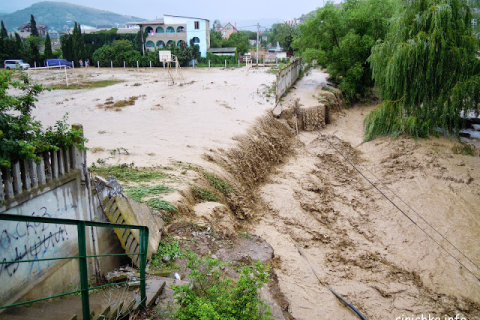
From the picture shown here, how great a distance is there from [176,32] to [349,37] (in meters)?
40.0

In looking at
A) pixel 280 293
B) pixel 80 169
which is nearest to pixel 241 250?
pixel 280 293

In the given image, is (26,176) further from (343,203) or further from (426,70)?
(426,70)

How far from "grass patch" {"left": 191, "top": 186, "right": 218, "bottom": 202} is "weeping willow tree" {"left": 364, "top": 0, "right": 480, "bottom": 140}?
32.9 ft

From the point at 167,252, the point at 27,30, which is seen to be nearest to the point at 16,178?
the point at 167,252

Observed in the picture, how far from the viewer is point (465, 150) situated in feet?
48.9

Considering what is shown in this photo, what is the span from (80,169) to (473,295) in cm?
849

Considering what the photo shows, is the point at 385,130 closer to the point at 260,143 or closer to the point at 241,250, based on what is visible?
the point at 260,143

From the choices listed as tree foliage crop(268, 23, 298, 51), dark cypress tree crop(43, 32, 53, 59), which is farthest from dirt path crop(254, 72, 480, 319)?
tree foliage crop(268, 23, 298, 51)

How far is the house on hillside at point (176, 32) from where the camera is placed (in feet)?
187

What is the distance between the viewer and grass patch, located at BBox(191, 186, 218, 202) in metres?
9.52

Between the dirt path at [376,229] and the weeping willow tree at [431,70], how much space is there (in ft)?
3.26

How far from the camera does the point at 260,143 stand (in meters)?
15.4

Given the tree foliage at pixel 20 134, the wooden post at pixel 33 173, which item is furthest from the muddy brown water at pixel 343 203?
the tree foliage at pixel 20 134

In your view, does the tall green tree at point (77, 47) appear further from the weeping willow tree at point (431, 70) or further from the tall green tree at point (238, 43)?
the weeping willow tree at point (431, 70)
